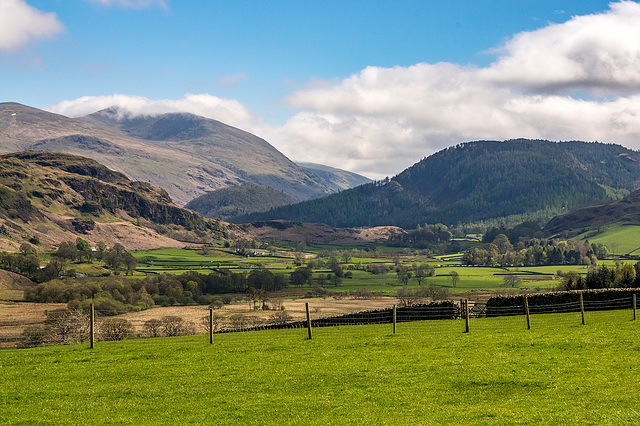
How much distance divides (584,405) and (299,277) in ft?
548

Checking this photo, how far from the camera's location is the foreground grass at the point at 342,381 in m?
16.9

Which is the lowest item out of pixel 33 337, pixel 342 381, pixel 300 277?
pixel 300 277

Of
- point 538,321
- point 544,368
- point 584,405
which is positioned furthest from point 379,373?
point 538,321

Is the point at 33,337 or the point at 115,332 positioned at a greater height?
the point at 33,337

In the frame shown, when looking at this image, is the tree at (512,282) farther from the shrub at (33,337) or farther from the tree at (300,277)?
the shrub at (33,337)

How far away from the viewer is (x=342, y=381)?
21.3 metres

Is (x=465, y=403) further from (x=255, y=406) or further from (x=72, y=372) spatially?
(x=72, y=372)

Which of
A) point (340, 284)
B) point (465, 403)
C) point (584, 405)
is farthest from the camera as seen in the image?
point (340, 284)

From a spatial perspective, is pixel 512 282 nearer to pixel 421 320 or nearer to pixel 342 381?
pixel 421 320

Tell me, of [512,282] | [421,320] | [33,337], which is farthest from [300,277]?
[33,337]

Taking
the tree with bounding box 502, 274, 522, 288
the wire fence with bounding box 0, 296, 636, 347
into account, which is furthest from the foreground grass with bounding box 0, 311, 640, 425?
the tree with bounding box 502, 274, 522, 288

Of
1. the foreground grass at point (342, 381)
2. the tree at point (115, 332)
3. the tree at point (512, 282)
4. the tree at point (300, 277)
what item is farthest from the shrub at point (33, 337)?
the tree at point (512, 282)

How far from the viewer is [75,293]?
12175 cm

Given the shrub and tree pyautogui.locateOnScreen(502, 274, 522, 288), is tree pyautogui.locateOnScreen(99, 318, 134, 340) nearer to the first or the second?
the shrub
